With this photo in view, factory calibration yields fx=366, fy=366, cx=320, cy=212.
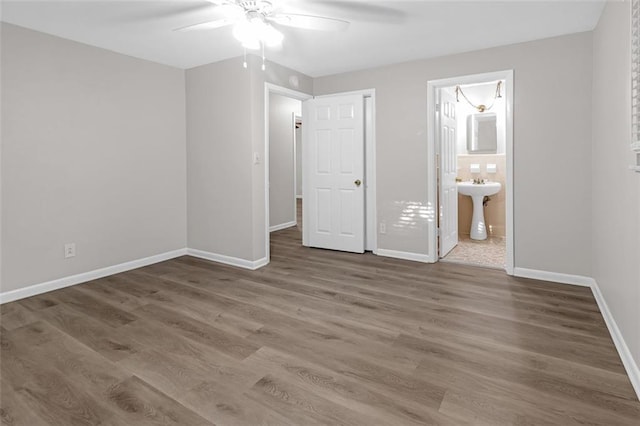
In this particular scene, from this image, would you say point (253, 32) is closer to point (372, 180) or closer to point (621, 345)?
point (372, 180)

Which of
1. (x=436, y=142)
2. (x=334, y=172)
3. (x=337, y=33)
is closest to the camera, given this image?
(x=337, y=33)

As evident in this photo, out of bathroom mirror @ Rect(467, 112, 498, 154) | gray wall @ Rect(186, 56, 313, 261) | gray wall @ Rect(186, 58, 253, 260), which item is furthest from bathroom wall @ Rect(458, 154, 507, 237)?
gray wall @ Rect(186, 58, 253, 260)

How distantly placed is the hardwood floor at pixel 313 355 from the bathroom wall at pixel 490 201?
227cm

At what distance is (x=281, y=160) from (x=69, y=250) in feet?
12.7

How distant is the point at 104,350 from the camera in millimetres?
2252

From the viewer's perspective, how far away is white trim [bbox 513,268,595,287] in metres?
3.36

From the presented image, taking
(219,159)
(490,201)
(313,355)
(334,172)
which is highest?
(219,159)

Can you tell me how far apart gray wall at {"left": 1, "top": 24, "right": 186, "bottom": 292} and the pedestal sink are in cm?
386

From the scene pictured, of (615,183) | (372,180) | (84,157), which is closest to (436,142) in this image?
(372,180)

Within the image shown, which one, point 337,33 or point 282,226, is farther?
Result: point 282,226

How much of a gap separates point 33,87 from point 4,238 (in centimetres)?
132

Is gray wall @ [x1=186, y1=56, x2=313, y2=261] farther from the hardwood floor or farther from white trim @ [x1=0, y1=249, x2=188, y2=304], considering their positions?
the hardwood floor

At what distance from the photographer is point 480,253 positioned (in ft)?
15.2

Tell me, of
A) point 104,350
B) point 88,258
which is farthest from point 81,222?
point 104,350
